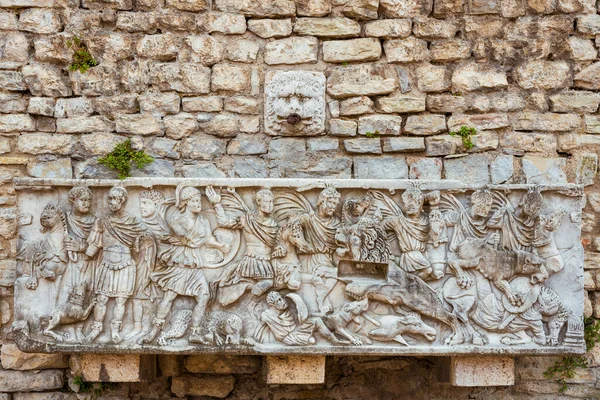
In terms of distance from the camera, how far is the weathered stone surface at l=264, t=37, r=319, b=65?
4090 millimetres

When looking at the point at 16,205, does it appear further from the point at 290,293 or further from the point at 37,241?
the point at 290,293

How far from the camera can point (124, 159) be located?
4027 millimetres

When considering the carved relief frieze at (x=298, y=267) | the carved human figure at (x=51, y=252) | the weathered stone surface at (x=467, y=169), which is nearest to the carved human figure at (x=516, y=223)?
the carved relief frieze at (x=298, y=267)

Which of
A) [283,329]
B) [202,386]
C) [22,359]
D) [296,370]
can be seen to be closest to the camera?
[283,329]

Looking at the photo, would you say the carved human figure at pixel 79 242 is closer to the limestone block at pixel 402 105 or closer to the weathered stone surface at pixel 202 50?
the weathered stone surface at pixel 202 50

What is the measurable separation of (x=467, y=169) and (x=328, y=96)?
3.31 feet

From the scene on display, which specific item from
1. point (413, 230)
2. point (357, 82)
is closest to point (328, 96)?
point (357, 82)

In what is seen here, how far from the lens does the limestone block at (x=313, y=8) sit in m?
4.09

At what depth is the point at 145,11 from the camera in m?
4.10

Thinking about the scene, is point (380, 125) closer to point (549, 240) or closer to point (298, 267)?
point (298, 267)

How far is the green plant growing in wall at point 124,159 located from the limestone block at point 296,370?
145cm

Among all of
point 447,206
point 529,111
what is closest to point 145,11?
point 447,206

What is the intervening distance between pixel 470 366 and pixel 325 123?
1.74 meters

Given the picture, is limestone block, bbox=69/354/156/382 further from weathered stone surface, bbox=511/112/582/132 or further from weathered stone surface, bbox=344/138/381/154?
weathered stone surface, bbox=511/112/582/132
